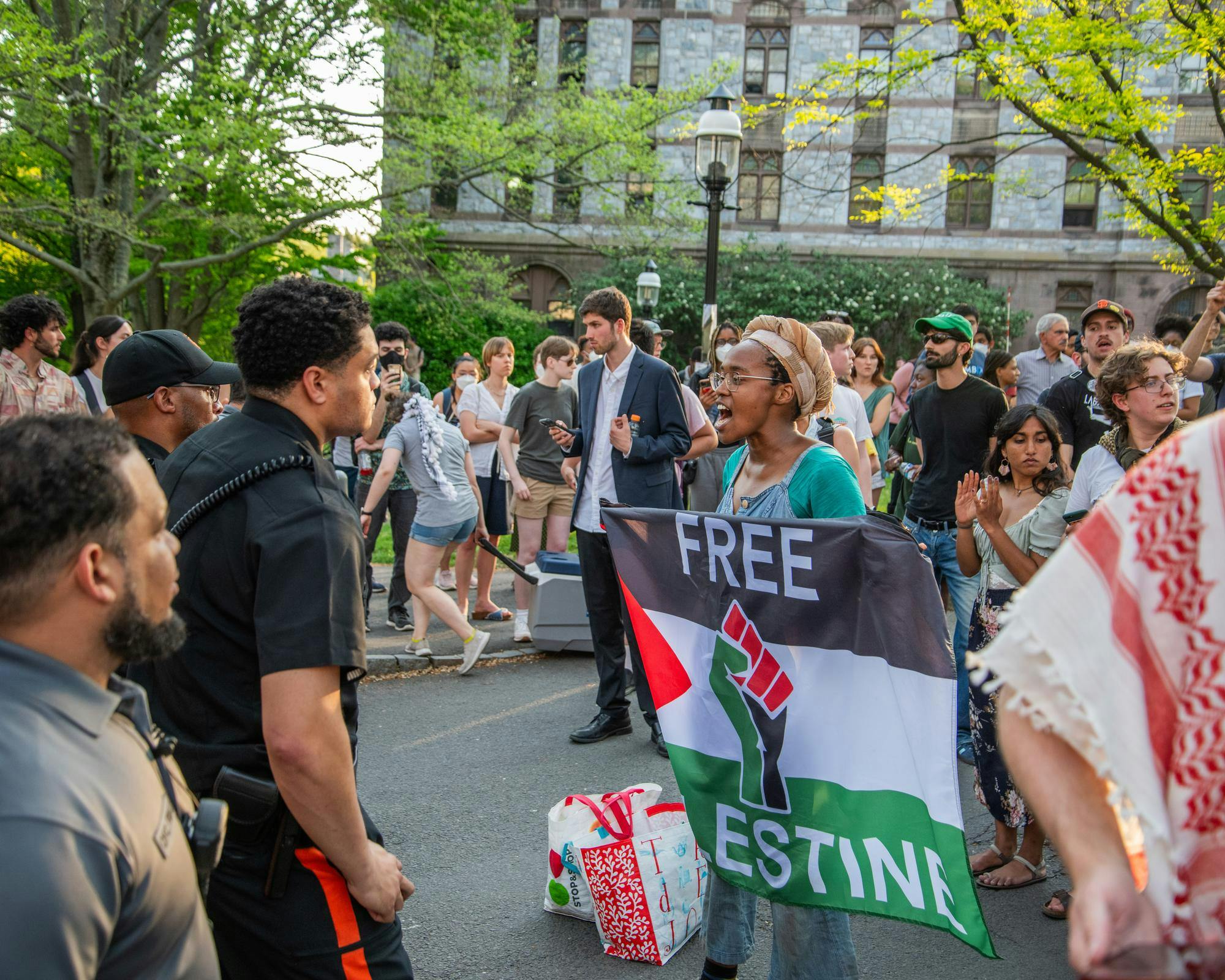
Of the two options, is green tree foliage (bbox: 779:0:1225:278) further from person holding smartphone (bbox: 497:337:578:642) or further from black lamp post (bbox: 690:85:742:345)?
person holding smartphone (bbox: 497:337:578:642)

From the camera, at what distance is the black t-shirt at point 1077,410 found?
6617 mm

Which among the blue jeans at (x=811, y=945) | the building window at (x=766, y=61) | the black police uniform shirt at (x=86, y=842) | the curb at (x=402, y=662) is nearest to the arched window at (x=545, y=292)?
the building window at (x=766, y=61)

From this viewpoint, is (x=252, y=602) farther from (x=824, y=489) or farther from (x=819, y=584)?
(x=824, y=489)

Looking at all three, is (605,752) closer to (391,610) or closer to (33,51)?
(391,610)

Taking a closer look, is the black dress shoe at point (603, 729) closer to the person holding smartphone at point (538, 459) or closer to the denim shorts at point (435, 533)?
the denim shorts at point (435, 533)

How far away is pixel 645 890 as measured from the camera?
11.7ft

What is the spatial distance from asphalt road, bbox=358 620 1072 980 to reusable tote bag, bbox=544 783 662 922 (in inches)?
4.1

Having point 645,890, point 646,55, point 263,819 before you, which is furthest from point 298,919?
point 646,55

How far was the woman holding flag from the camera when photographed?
2.87 meters

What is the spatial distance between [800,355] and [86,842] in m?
2.62

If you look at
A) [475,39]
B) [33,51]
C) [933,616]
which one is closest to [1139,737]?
[933,616]

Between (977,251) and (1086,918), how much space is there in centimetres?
3417

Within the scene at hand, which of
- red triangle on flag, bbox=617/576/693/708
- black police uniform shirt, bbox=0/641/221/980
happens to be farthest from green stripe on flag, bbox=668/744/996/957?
black police uniform shirt, bbox=0/641/221/980

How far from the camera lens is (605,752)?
18.7ft
